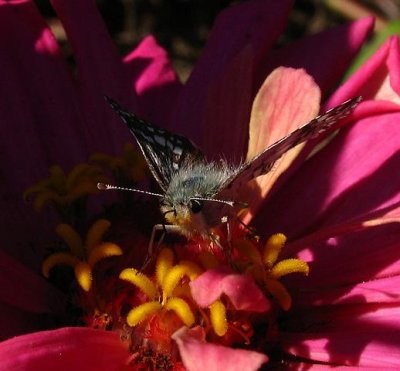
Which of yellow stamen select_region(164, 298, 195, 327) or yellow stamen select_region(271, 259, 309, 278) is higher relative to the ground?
yellow stamen select_region(271, 259, 309, 278)

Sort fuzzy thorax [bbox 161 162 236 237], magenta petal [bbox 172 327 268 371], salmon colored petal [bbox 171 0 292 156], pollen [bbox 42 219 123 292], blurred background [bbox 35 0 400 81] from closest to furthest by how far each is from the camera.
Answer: magenta petal [bbox 172 327 268 371] < fuzzy thorax [bbox 161 162 236 237] < pollen [bbox 42 219 123 292] < salmon colored petal [bbox 171 0 292 156] < blurred background [bbox 35 0 400 81]

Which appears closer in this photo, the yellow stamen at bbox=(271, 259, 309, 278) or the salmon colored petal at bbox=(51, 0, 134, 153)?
the yellow stamen at bbox=(271, 259, 309, 278)

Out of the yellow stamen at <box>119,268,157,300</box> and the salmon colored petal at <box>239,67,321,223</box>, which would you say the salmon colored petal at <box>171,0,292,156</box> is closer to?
the salmon colored petal at <box>239,67,321,223</box>

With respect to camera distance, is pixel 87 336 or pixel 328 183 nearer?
pixel 87 336

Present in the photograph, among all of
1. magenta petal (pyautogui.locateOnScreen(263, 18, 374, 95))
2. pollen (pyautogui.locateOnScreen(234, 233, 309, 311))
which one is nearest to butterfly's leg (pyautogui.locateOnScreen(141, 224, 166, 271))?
pollen (pyautogui.locateOnScreen(234, 233, 309, 311))

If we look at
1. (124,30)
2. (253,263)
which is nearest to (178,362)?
(253,263)

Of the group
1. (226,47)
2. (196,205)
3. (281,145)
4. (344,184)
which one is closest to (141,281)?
(196,205)

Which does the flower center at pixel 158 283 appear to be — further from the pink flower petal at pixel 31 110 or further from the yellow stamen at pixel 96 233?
the pink flower petal at pixel 31 110

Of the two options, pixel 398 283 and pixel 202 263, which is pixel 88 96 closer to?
pixel 202 263
